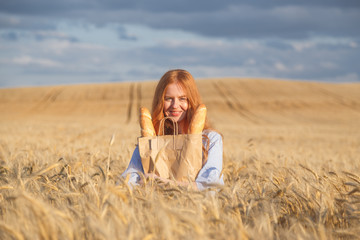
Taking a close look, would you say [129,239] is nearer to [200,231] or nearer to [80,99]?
[200,231]

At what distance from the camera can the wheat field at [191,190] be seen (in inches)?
48.6

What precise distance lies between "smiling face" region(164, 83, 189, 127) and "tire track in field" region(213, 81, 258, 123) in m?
27.6

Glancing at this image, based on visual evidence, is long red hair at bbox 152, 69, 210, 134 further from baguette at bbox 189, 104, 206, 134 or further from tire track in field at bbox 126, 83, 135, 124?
tire track in field at bbox 126, 83, 135, 124

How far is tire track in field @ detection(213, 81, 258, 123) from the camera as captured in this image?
3306 cm

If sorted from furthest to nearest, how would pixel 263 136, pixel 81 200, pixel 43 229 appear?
pixel 263 136
pixel 81 200
pixel 43 229

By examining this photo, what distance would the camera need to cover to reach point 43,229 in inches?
45.4

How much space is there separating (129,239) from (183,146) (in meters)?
1.26

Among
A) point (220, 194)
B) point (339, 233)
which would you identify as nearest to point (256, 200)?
point (220, 194)

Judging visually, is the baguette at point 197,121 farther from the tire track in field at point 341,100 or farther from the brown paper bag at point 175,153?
the tire track in field at point 341,100

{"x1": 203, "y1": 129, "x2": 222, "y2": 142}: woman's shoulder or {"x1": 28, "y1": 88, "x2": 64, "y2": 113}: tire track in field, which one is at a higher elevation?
{"x1": 203, "y1": 129, "x2": 222, "y2": 142}: woman's shoulder

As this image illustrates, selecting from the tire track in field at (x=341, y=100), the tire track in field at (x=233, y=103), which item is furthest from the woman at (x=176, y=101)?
the tire track in field at (x=341, y=100)

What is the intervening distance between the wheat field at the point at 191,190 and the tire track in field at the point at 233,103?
0.46 ft

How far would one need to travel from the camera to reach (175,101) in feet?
8.48

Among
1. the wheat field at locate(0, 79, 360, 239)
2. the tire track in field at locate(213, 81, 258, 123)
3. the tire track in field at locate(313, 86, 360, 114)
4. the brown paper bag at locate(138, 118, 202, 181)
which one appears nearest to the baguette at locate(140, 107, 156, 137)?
the brown paper bag at locate(138, 118, 202, 181)
